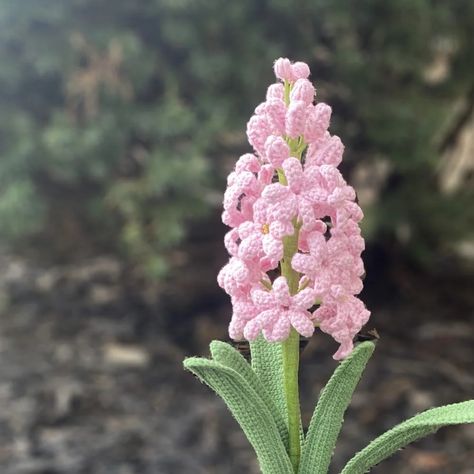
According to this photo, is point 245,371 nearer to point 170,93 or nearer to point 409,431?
point 409,431

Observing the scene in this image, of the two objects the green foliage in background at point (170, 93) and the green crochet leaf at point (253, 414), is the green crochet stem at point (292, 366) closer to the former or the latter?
the green crochet leaf at point (253, 414)

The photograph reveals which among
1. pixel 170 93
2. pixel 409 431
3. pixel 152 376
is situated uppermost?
pixel 170 93

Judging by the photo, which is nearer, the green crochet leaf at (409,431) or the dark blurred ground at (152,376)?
the green crochet leaf at (409,431)

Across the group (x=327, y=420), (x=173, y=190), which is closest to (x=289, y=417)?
(x=327, y=420)

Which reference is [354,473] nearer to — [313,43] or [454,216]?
[313,43]

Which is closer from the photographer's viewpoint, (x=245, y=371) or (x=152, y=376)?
(x=245, y=371)

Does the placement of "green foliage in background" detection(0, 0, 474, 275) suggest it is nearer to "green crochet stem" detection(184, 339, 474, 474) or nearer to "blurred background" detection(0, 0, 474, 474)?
"blurred background" detection(0, 0, 474, 474)

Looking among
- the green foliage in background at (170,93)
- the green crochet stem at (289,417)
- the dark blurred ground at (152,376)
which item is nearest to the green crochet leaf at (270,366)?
the green crochet stem at (289,417)

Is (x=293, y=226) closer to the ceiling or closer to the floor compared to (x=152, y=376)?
closer to the floor
